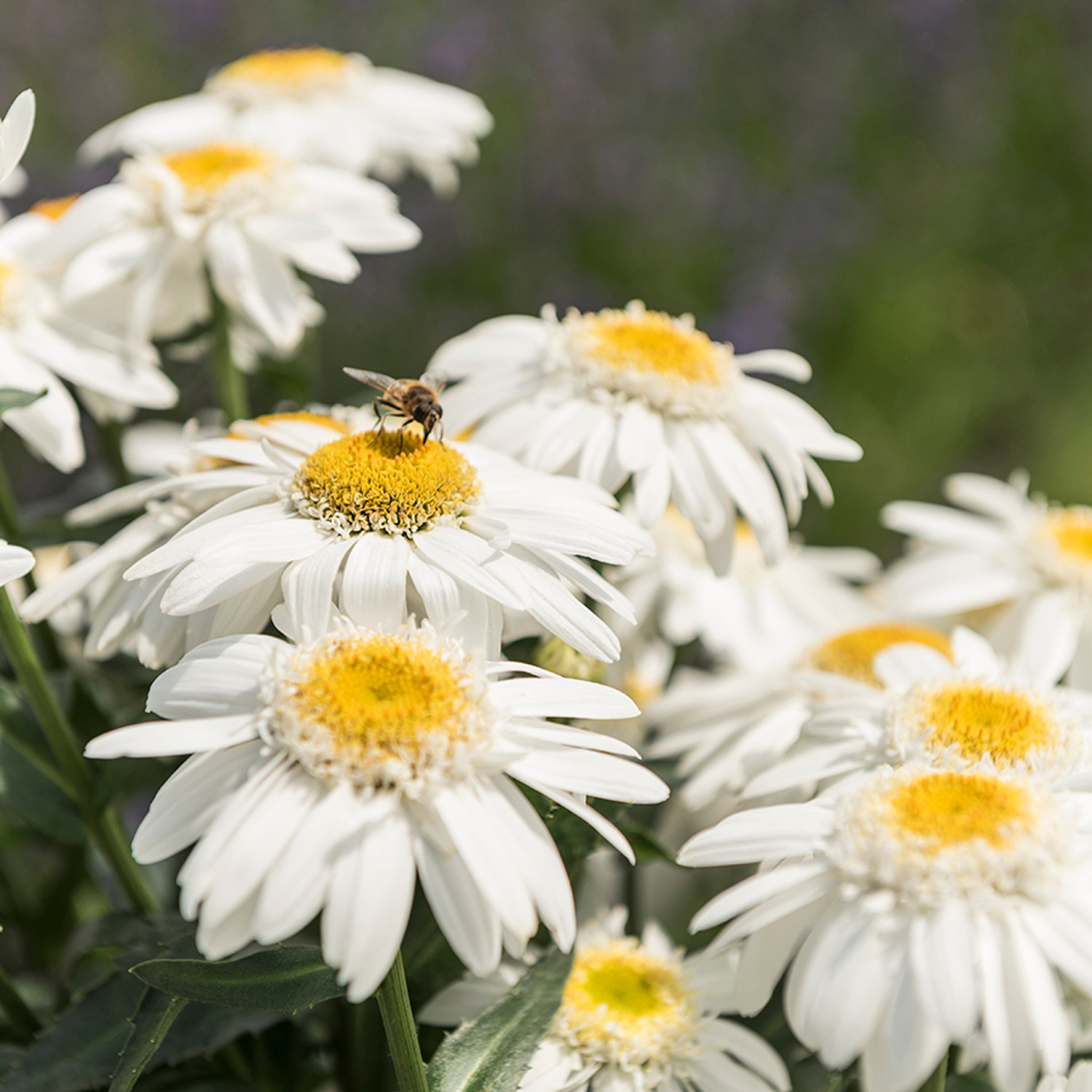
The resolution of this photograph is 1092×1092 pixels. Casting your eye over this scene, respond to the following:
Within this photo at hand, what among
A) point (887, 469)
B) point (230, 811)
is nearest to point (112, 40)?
point (887, 469)

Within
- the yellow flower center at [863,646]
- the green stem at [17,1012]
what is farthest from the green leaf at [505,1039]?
the yellow flower center at [863,646]

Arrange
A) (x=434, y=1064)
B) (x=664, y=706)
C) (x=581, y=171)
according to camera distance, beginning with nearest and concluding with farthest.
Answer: (x=434, y=1064)
(x=664, y=706)
(x=581, y=171)

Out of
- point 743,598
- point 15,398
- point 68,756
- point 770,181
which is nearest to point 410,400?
point 15,398

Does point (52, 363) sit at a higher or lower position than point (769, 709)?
higher

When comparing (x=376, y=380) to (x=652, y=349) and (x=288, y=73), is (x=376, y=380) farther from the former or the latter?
(x=288, y=73)

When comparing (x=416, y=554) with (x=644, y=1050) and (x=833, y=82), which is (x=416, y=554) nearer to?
(x=644, y=1050)

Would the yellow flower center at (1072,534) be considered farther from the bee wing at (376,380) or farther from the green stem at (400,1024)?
the green stem at (400,1024)

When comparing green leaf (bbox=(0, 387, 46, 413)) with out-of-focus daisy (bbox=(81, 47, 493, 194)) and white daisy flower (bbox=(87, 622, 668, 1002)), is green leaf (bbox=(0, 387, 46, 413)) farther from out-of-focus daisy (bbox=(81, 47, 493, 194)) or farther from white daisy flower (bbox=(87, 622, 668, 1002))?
out-of-focus daisy (bbox=(81, 47, 493, 194))
